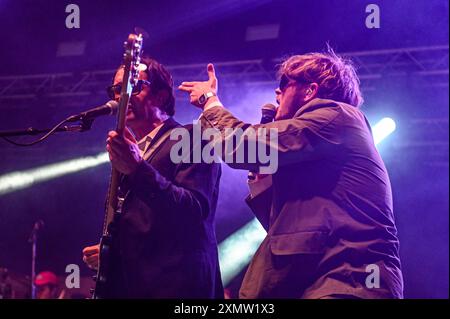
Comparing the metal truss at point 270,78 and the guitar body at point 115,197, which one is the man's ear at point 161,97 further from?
the metal truss at point 270,78

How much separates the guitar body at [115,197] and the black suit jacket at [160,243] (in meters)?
0.03

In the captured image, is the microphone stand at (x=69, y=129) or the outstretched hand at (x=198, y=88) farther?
the outstretched hand at (x=198, y=88)

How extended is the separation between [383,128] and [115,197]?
6181 millimetres

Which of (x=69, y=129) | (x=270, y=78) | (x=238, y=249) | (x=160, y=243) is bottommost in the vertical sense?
(x=238, y=249)

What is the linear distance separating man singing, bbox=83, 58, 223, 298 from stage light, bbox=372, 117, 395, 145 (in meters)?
5.83

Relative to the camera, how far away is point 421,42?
22.7 ft

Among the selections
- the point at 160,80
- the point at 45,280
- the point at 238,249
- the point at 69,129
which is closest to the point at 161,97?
the point at 160,80

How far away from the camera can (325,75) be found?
2842 millimetres

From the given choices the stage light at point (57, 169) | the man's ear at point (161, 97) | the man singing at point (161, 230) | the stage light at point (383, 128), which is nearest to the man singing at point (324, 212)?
the man singing at point (161, 230)

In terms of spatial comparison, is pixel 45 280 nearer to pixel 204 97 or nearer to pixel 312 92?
pixel 204 97

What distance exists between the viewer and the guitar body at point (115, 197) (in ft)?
7.90

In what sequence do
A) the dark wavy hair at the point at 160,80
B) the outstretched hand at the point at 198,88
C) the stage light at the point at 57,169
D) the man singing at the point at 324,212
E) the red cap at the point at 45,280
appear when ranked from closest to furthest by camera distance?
the man singing at the point at 324,212 < the outstretched hand at the point at 198,88 < the dark wavy hair at the point at 160,80 < the red cap at the point at 45,280 < the stage light at the point at 57,169

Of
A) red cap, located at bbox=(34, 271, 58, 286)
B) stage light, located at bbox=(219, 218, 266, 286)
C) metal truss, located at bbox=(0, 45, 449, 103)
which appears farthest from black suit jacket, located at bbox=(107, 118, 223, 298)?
stage light, located at bbox=(219, 218, 266, 286)

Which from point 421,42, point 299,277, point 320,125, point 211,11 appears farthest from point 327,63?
point 421,42
